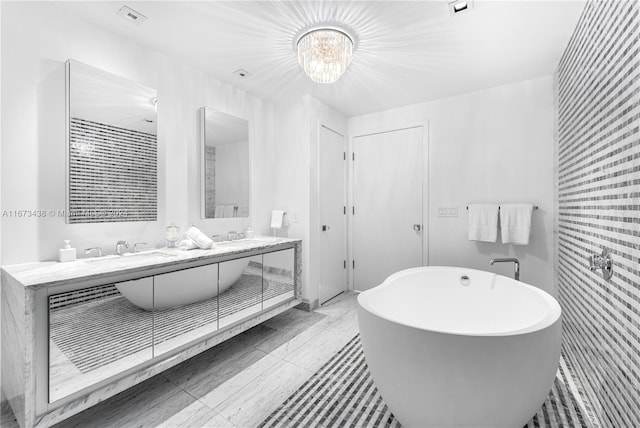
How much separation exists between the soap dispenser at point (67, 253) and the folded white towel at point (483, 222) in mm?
3075

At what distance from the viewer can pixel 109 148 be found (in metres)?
1.85

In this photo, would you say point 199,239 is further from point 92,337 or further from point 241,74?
point 241,74

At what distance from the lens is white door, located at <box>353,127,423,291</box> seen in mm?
3194

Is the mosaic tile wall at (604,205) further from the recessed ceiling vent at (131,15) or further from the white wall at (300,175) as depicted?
the recessed ceiling vent at (131,15)

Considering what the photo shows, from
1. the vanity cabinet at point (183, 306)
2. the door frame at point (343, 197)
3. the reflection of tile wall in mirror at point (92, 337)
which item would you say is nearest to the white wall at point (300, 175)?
the door frame at point (343, 197)

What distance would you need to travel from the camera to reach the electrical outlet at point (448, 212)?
9.77 feet

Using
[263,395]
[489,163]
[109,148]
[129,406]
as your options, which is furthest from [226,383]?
[489,163]

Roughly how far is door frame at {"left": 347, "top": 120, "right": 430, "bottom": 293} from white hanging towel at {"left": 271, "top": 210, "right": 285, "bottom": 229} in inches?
37.8

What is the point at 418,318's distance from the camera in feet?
7.36

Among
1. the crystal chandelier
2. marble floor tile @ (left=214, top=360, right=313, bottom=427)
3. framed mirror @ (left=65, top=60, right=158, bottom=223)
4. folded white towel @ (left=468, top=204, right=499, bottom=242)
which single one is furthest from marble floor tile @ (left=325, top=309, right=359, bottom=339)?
the crystal chandelier

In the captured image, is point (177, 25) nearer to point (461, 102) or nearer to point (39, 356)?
point (39, 356)

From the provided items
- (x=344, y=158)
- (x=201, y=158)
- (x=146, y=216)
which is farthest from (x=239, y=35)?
(x=344, y=158)

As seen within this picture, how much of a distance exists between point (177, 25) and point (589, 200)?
2.74 metres

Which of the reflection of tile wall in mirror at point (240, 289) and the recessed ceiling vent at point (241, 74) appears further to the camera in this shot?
the recessed ceiling vent at point (241, 74)
